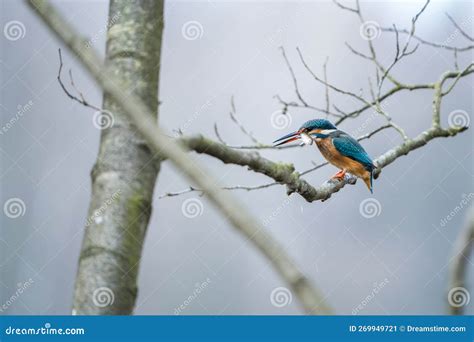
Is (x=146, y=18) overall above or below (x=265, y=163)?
above

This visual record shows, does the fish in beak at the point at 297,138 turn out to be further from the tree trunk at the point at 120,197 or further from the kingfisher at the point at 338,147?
the tree trunk at the point at 120,197

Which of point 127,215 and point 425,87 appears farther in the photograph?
point 425,87

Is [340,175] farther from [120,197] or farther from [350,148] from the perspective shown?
[120,197]

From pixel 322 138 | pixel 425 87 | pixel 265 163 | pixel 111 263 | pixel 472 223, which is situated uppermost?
pixel 111 263

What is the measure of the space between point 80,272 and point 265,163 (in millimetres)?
754

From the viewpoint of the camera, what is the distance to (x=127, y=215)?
49.8 inches

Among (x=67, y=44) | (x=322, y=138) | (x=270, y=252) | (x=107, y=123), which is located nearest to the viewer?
(x=270, y=252)

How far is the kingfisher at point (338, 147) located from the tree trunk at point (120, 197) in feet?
4.75

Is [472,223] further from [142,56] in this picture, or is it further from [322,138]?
[322,138]

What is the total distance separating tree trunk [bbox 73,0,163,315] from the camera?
1.24 m

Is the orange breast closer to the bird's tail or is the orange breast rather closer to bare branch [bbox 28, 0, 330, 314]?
the bird's tail

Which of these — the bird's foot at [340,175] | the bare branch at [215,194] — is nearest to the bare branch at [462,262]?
the bare branch at [215,194]
